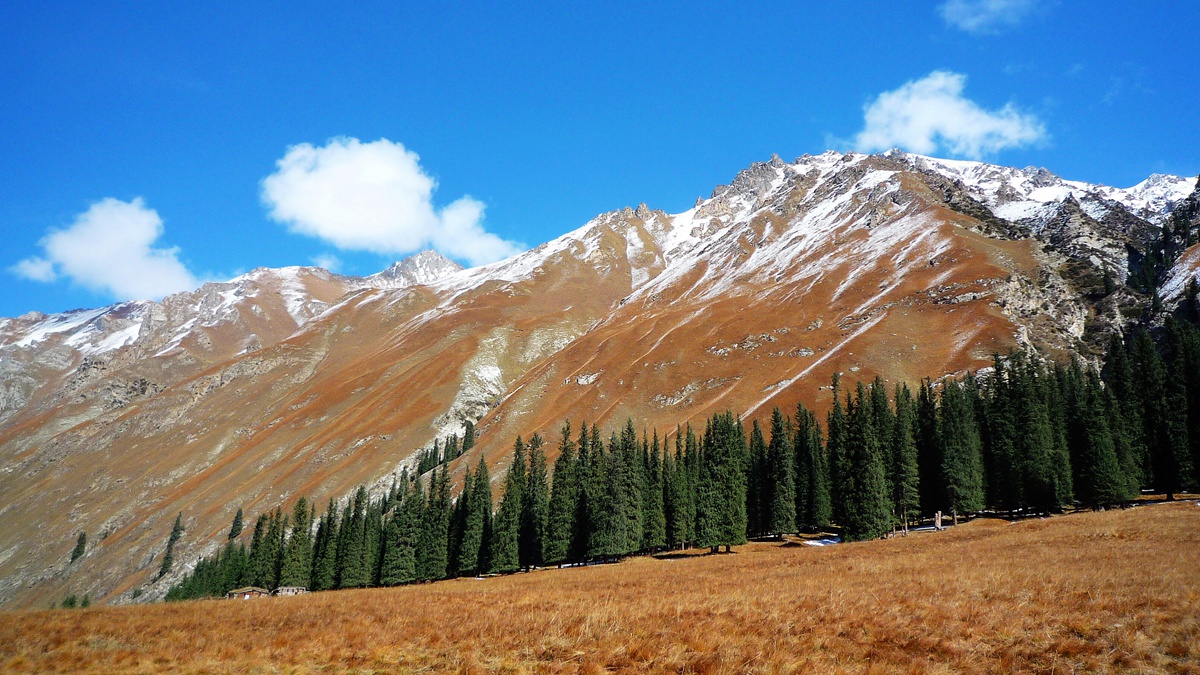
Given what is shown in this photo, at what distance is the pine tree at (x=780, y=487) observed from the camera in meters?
76.4

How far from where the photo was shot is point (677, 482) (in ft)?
274

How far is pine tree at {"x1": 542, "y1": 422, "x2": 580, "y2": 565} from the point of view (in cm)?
7919

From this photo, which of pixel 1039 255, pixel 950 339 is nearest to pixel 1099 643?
pixel 950 339

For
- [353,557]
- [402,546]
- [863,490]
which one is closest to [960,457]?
[863,490]

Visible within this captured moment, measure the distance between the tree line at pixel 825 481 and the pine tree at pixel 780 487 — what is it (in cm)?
27

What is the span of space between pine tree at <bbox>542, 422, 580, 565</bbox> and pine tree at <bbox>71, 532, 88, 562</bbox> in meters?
194

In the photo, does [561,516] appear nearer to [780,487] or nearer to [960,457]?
[780,487]

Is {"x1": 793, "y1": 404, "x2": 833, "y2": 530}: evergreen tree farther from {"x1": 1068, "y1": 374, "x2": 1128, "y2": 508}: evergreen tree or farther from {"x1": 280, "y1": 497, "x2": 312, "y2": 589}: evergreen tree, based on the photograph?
{"x1": 280, "y1": 497, "x2": 312, "y2": 589}: evergreen tree

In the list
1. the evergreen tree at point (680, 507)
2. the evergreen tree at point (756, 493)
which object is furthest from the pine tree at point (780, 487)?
the evergreen tree at point (680, 507)

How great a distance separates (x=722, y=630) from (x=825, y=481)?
7114cm

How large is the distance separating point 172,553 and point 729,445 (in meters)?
168

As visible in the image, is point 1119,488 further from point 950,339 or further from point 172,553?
point 172,553

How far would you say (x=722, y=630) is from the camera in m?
14.4

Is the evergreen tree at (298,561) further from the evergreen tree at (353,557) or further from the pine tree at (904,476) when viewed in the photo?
the pine tree at (904,476)
